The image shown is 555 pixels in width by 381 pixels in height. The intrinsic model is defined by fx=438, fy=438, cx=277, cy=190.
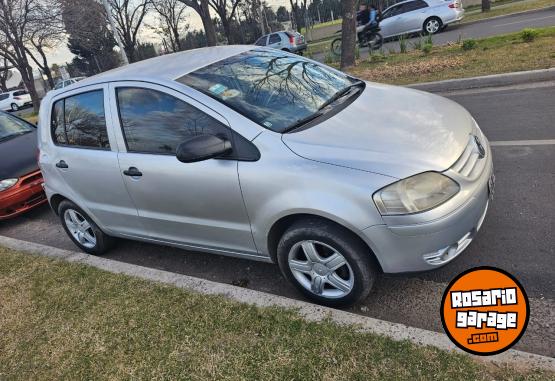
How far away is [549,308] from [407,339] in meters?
0.91

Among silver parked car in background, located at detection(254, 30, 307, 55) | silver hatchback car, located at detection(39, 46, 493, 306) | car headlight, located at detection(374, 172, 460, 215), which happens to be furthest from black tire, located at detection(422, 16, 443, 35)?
car headlight, located at detection(374, 172, 460, 215)

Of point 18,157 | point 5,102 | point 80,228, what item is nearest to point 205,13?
point 18,157

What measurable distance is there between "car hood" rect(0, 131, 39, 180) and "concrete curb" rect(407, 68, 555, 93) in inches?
255

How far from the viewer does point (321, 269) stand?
2.84 meters

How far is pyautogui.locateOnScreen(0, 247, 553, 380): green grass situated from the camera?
230 cm

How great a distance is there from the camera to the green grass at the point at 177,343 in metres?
2.30

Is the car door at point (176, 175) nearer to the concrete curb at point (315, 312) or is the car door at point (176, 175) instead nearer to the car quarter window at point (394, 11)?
the concrete curb at point (315, 312)

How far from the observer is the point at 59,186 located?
4266 millimetres

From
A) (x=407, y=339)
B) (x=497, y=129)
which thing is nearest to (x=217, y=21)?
(x=497, y=129)

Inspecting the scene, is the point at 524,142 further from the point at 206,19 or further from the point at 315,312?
the point at 206,19

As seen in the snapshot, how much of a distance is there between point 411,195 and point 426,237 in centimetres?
26

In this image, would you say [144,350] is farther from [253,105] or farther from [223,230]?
[253,105]
